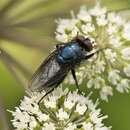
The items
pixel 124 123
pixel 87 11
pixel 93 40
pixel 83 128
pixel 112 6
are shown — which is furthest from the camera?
pixel 124 123

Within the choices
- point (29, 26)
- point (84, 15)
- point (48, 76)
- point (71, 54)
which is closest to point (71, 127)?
point (48, 76)

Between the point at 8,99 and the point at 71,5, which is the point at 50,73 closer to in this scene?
the point at 71,5

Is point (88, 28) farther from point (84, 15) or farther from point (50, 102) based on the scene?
point (50, 102)

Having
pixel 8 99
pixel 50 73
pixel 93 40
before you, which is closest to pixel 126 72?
pixel 93 40

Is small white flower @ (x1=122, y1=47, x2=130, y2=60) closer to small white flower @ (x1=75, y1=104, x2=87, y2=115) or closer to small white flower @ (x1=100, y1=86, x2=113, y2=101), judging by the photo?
small white flower @ (x1=100, y1=86, x2=113, y2=101)

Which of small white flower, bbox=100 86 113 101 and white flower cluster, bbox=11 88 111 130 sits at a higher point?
small white flower, bbox=100 86 113 101

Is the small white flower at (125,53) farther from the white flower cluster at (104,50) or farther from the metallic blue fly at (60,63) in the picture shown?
the metallic blue fly at (60,63)

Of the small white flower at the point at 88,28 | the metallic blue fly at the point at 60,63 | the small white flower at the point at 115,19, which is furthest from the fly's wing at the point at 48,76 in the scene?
the small white flower at the point at 115,19

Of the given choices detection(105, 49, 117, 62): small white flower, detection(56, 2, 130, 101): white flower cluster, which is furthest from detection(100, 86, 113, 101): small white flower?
detection(105, 49, 117, 62): small white flower
